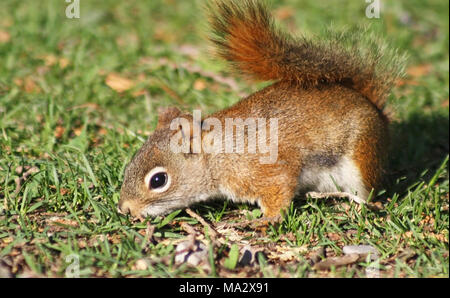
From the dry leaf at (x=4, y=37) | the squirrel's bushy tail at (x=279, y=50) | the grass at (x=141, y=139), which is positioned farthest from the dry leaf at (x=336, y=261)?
the dry leaf at (x=4, y=37)

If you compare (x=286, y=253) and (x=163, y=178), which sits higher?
(x=163, y=178)

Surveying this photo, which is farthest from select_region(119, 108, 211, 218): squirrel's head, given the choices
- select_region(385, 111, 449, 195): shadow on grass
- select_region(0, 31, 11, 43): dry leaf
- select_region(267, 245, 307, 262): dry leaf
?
select_region(0, 31, 11, 43): dry leaf

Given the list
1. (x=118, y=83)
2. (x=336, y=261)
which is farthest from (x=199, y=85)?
(x=336, y=261)

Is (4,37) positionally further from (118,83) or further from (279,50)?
(279,50)

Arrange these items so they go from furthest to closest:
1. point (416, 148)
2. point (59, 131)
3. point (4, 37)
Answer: point (4, 37)
point (416, 148)
point (59, 131)

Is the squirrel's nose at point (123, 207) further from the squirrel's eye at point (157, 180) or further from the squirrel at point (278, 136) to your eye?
the squirrel's eye at point (157, 180)

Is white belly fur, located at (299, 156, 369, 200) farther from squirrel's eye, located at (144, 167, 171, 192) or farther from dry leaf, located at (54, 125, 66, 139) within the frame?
dry leaf, located at (54, 125, 66, 139)

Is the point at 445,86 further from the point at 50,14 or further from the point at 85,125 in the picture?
the point at 50,14
